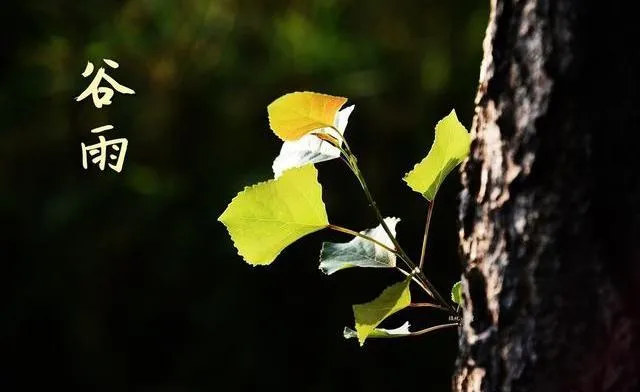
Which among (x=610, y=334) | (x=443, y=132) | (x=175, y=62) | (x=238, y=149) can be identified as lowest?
(x=610, y=334)

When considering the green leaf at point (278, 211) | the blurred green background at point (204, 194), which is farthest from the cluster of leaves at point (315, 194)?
the blurred green background at point (204, 194)

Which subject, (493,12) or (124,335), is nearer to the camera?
(493,12)

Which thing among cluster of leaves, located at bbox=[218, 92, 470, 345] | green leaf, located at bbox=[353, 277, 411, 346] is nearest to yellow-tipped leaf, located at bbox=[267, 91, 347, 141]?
cluster of leaves, located at bbox=[218, 92, 470, 345]

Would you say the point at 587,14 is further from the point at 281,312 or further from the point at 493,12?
the point at 281,312

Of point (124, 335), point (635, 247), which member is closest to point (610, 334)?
point (635, 247)

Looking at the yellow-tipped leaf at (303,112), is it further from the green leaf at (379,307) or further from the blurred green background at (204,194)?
the blurred green background at (204,194)

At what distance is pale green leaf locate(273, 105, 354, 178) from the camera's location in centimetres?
53

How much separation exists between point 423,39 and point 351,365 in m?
0.85

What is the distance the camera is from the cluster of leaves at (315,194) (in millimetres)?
510

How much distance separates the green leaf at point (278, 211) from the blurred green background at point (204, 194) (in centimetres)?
140

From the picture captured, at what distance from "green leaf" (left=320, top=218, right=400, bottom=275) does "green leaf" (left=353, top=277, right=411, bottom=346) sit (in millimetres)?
47

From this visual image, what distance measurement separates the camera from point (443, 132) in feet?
1.69

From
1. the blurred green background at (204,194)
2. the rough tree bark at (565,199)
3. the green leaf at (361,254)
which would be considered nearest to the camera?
the rough tree bark at (565,199)

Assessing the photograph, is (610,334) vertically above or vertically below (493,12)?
below
